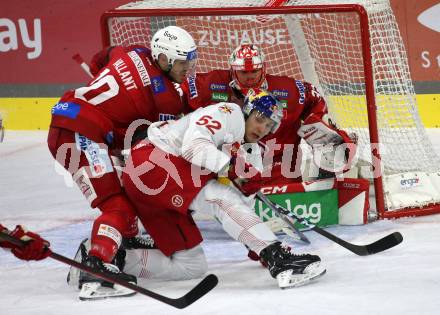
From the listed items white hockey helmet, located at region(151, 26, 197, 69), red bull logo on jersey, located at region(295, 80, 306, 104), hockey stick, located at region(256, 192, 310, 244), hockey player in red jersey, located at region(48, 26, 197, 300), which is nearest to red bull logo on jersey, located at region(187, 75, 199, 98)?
hockey player in red jersey, located at region(48, 26, 197, 300)

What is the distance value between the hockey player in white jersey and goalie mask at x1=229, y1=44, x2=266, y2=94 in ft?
2.33

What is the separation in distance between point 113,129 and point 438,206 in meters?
1.63

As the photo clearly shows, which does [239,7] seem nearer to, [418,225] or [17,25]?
[418,225]

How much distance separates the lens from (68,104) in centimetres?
431

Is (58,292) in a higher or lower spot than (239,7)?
lower

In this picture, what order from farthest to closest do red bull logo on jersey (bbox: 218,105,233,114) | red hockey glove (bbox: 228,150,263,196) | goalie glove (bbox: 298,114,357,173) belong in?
goalie glove (bbox: 298,114,357,173), red hockey glove (bbox: 228,150,263,196), red bull logo on jersey (bbox: 218,105,233,114)

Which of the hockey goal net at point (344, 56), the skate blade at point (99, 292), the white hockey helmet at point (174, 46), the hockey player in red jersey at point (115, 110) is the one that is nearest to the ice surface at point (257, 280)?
the skate blade at point (99, 292)

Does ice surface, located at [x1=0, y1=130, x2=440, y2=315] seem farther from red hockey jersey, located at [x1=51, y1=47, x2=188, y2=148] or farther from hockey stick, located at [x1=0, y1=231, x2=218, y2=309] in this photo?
red hockey jersey, located at [x1=51, y1=47, x2=188, y2=148]

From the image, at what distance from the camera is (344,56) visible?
5.89 m

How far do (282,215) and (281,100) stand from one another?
639 millimetres

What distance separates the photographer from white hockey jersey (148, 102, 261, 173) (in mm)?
3779

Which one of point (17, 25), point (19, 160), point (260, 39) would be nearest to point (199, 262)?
point (260, 39)

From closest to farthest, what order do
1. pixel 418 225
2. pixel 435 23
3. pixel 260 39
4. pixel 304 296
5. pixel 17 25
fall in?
pixel 304 296 < pixel 418 225 < pixel 260 39 < pixel 435 23 < pixel 17 25

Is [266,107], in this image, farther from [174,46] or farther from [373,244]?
[373,244]
